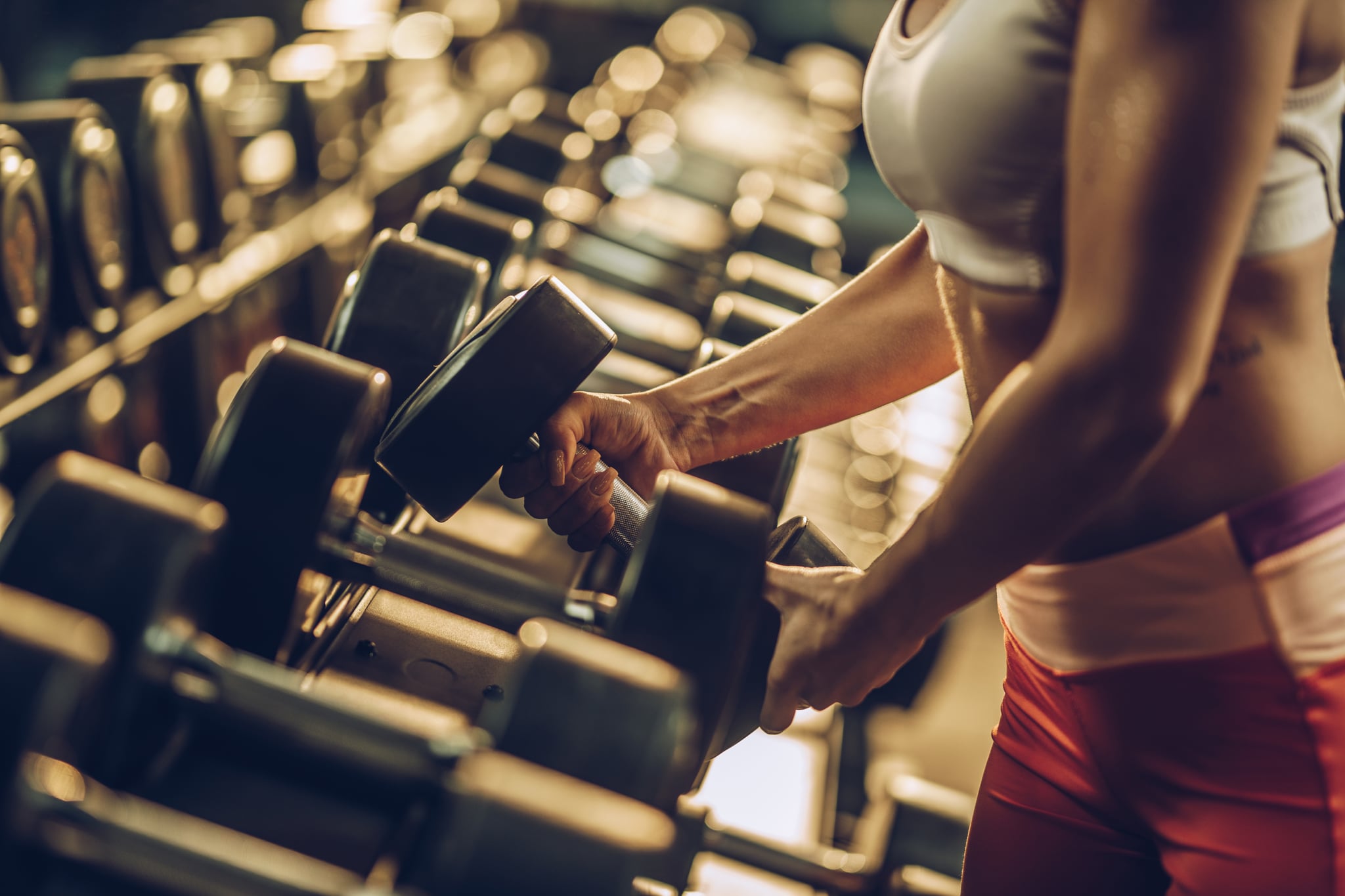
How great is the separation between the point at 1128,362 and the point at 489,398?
1.34 ft

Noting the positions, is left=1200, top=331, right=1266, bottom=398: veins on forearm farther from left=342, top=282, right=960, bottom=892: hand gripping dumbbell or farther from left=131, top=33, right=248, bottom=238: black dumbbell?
left=131, top=33, right=248, bottom=238: black dumbbell

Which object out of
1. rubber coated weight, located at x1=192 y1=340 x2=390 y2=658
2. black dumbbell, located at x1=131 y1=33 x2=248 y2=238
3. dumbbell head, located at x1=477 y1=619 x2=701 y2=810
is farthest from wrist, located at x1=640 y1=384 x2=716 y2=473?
black dumbbell, located at x1=131 y1=33 x2=248 y2=238

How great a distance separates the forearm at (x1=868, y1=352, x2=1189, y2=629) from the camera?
49 cm

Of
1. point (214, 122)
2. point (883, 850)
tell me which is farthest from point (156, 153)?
point (883, 850)

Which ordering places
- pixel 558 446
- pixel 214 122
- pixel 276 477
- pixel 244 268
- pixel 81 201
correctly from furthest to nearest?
pixel 244 268 → pixel 214 122 → pixel 81 201 → pixel 558 446 → pixel 276 477

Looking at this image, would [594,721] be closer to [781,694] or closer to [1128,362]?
[781,694]

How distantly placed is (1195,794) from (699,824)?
23.2 inches

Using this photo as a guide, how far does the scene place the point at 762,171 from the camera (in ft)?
10.9

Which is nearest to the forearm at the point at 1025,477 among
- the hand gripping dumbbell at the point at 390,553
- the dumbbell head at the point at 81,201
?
the hand gripping dumbbell at the point at 390,553

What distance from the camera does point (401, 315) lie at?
1.00m

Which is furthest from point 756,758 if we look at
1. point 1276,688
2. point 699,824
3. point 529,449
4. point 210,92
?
point 210,92

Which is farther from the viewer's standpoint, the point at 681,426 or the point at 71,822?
the point at 681,426

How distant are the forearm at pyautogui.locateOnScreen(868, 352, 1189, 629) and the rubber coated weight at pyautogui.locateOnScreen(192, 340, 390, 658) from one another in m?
0.34

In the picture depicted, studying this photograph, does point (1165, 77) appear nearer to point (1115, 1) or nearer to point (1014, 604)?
point (1115, 1)
